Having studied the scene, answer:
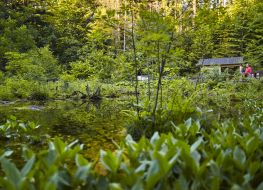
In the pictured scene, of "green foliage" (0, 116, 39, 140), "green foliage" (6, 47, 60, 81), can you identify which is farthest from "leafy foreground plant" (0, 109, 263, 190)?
"green foliage" (6, 47, 60, 81)

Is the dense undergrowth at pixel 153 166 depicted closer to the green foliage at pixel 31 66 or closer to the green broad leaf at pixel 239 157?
the green broad leaf at pixel 239 157

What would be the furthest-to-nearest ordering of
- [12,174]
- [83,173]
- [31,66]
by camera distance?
[31,66] → [83,173] → [12,174]

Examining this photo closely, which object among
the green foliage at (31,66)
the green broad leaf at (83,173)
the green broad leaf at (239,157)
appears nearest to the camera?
the green broad leaf at (83,173)

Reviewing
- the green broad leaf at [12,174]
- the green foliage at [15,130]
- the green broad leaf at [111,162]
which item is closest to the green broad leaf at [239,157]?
the green broad leaf at [111,162]

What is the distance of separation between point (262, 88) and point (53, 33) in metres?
21.8

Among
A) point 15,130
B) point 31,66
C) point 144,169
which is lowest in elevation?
point 15,130

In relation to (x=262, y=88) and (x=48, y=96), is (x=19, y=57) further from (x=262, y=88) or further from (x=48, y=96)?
(x=262, y=88)

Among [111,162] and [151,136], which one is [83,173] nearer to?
[111,162]

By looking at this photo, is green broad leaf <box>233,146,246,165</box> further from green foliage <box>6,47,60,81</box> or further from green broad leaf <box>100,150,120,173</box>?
green foliage <box>6,47,60,81</box>

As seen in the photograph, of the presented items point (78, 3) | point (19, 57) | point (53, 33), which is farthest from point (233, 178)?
point (78, 3)

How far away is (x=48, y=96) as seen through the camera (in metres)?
14.8

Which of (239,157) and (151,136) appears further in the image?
(151,136)

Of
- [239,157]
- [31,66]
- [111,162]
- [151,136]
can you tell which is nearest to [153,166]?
[111,162]

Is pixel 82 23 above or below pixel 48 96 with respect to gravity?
above
